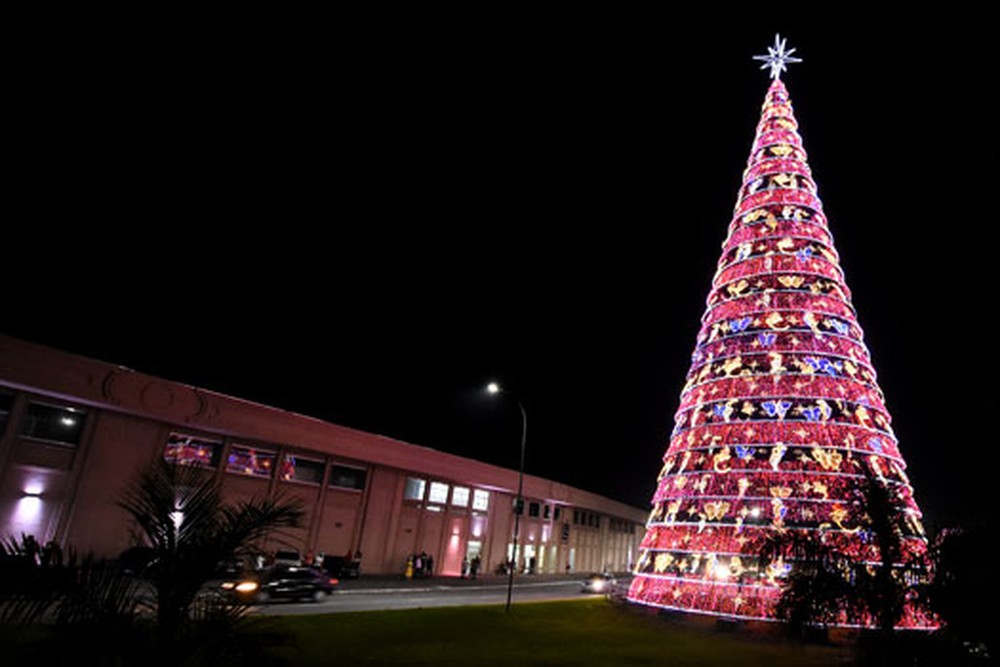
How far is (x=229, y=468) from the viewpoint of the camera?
3222cm

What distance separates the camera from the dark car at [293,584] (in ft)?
74.3

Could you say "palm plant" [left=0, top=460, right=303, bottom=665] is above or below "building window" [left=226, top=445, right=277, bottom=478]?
below

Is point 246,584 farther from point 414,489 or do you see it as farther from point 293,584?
point 414,489

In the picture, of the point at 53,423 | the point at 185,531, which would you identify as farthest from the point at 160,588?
the point at 53,423

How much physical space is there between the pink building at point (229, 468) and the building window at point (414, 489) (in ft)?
0.23

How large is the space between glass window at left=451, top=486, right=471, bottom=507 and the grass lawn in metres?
23.8

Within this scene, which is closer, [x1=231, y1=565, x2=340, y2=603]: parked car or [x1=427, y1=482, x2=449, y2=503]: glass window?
[x1=231, y1=565, x2=340, y2=603]: parked car

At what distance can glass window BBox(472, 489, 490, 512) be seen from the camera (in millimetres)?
46625

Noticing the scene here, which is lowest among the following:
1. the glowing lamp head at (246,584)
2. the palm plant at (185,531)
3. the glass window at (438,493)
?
the glowing lamp head at (246,584)

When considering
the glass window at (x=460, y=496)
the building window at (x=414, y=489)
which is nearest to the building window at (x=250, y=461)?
the building window at (x=414, y=489)

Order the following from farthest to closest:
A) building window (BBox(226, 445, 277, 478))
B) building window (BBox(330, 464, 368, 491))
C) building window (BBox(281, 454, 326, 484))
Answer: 1. building window (BBox(330, 464, 368, 491))
2. building window (BBox(281, 454, 326, 484))
3. building window (BBox(226, 445, 277, 478))

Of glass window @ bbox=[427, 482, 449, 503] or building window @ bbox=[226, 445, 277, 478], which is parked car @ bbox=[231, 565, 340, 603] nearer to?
building window @ bbox=[226, 445, 277, 478]

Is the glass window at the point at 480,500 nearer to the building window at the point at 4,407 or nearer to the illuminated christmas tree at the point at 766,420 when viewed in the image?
the illuminated christmas tree at the point at 766,420

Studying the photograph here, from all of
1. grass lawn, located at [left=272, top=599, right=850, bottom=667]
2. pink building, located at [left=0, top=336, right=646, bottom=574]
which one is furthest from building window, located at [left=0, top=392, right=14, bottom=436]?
grass lawn, located at [left=272, top=599, right=850, bottom=667]
